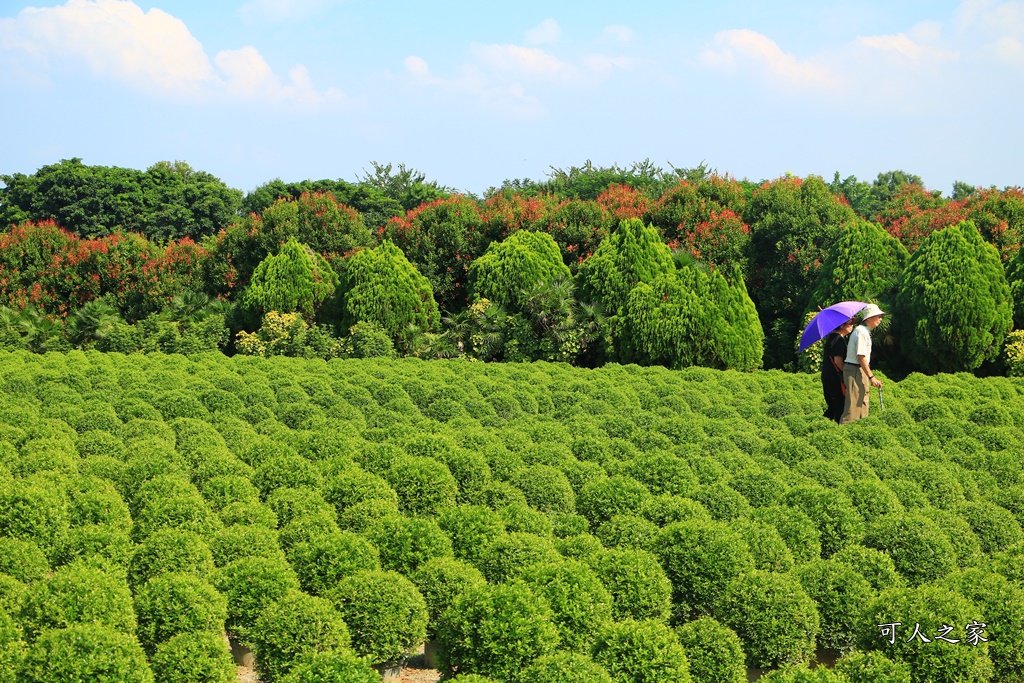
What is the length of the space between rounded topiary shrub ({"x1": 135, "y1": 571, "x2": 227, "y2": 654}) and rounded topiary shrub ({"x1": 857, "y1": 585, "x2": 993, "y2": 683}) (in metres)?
4.00

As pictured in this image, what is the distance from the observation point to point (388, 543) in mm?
7051

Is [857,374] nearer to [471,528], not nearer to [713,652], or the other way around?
[471,528]

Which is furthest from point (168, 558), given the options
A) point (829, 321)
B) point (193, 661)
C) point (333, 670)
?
point (829, 321)

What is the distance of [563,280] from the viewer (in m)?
23.5

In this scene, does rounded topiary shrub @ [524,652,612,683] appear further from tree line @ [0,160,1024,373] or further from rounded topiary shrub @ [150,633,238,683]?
tree line @ [0,160,1024,373]

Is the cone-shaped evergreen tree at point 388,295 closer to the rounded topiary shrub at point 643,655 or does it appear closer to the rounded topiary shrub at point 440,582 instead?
the rounded topiary shrub at point 440,582

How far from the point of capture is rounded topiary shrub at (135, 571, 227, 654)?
19.6 feet

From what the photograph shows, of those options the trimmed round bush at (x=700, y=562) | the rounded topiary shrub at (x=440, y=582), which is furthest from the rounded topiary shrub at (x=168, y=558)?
the trimmed round bush at (x=700, y=562)

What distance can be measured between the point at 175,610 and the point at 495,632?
195 cm

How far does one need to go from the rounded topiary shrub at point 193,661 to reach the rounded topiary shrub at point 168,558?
116cm

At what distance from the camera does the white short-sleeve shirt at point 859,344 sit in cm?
1182

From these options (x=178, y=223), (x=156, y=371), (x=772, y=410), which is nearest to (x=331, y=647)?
(x=772, y=410)

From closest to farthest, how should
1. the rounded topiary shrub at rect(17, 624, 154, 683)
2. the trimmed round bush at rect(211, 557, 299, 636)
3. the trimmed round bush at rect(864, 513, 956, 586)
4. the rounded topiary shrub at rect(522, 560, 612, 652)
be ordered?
1. the rounded topiary shrub at rect(17, 624, 154, 683)
2. the rounded topiary shrub at rect(522, 560, 612, 652)
3. the trimmed round bush at rect(211, 557, 299, 636)
4. the trimmed round bush at rect(864, 513, 956, 586)

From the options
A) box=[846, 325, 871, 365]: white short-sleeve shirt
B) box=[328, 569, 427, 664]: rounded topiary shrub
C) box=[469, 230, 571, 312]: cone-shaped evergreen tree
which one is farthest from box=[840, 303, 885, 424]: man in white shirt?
box=[469, 230, 571, 312]: cone-shaped evergreen tree
